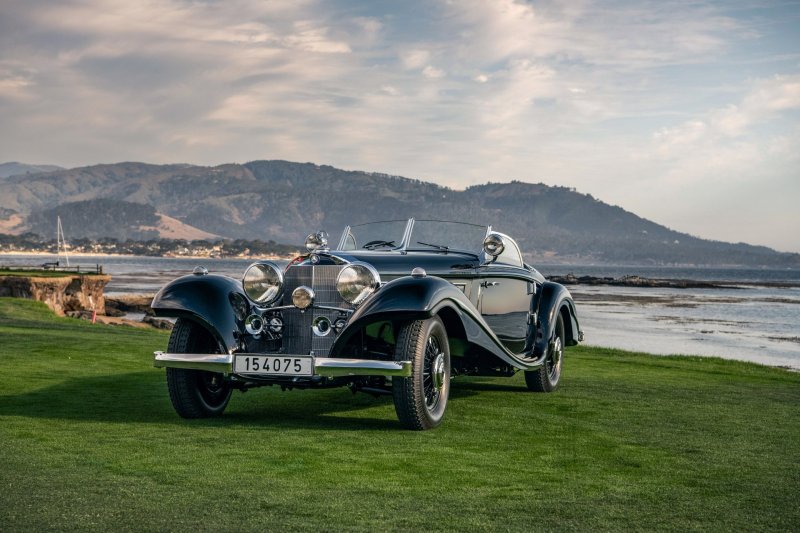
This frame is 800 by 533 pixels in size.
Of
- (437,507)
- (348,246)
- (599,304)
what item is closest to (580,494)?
(437,507)

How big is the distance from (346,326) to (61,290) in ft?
166

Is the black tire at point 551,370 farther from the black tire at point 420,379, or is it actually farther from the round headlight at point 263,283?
the round headlight at point 263,283

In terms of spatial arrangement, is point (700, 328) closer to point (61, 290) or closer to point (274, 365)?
point (61, 290)

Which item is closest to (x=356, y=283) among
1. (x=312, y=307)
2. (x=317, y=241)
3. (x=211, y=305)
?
(x=312, y=307)

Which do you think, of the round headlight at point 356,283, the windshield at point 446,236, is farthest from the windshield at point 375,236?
the round headlight at point 356,283

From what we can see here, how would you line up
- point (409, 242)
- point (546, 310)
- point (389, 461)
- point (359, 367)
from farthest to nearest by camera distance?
point (546, 310)
point (409, 242)
point (359, 367)
point (389, 461)

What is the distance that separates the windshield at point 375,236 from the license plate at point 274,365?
2.68 metres

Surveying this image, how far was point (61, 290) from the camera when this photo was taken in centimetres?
5484

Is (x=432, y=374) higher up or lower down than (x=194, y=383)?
higher up

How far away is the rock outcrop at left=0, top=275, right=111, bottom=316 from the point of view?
170 feet

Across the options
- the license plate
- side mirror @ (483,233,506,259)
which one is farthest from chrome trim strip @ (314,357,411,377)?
side mirror @ (483,233,506,259)

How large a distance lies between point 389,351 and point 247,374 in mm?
1496

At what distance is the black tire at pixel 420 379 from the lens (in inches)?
329

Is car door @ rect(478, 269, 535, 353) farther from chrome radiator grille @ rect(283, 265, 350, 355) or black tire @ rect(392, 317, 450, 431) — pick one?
chrome radiator grille @ rect(283, 265, 350, 355)
